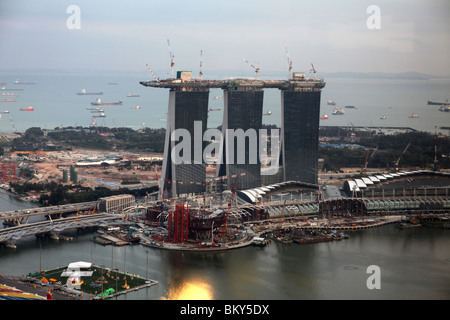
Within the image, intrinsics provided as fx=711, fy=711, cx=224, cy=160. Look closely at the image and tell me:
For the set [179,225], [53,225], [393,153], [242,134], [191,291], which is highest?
[242,134]

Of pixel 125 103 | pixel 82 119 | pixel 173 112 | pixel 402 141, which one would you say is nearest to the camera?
pixel 173 112

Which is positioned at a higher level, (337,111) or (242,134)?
(242,134)

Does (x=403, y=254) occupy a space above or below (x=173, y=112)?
below

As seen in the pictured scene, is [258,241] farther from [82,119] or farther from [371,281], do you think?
[82,119]

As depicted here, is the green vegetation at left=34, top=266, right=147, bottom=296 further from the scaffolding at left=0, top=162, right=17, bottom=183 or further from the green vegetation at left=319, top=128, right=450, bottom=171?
the green vegetation at left=319, top=128, right=450, bottom=171

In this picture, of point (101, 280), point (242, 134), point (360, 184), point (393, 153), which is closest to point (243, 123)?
point (242, 134)

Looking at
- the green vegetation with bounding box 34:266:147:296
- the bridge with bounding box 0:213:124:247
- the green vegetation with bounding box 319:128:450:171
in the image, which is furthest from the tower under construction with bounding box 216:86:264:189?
the green vegetation with bounding box 34:266:147:296

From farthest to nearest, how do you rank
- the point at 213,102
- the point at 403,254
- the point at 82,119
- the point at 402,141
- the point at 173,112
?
the point at 213,102 < the point at 82,119 < the point at 402,141 < the point at 173,112 < the point at 403,254

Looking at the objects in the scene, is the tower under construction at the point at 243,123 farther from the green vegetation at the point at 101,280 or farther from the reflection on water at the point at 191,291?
the reflection on water at the point at 191,291

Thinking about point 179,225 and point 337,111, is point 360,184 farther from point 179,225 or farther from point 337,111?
point 337,111

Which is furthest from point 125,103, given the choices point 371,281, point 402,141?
point 371,281
